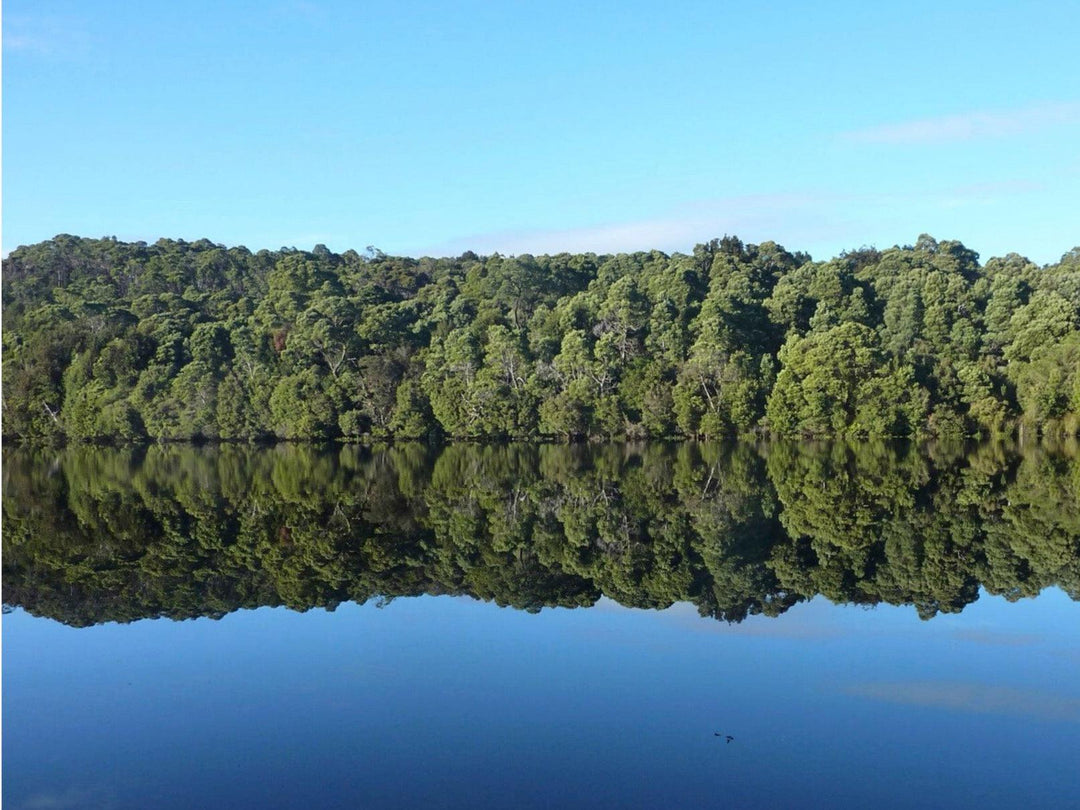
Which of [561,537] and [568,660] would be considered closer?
[568,660]

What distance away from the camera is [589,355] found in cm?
6425

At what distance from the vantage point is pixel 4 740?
1085 centimetres

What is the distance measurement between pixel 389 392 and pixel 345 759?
56.1m

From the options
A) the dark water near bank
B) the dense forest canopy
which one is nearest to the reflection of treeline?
the dark water near bank

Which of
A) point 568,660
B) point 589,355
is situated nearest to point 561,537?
point 568,660

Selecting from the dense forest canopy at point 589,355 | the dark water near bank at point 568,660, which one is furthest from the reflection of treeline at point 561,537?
the dense forest canopy at point 589,355

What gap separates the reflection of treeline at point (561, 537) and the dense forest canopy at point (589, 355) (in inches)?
663

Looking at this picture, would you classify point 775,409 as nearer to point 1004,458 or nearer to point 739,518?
point 1004,458

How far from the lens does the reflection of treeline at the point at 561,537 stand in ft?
55.9

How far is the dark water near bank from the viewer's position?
9.48 meters

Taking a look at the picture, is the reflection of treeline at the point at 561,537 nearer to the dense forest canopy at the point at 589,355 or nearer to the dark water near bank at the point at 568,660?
the dark water near bank at the point at 568,660

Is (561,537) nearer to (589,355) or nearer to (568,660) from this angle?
(568,660)

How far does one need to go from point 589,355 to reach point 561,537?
42.3 m

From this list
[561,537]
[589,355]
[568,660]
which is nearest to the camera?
[568,660]
